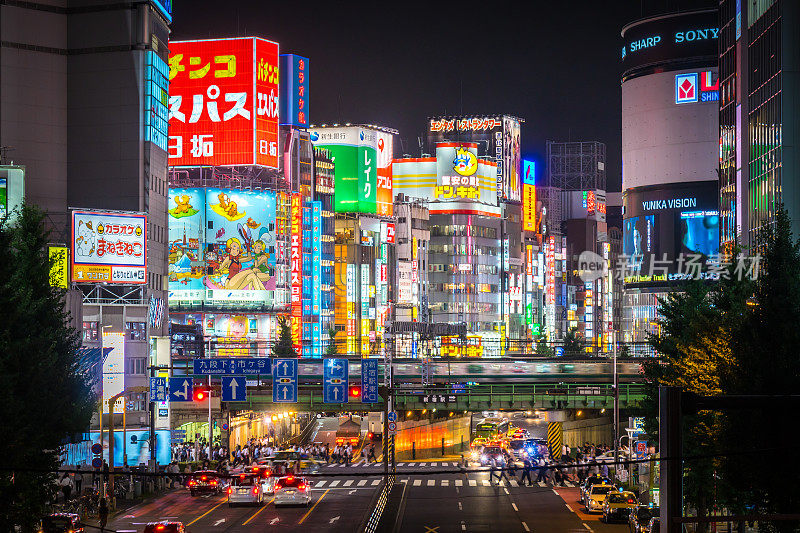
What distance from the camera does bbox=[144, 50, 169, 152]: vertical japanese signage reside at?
4016 inches

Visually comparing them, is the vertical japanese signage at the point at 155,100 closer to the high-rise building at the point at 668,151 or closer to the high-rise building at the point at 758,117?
the high-rise building at the point at 758,117

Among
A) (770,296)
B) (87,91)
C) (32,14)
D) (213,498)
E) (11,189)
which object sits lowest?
(213,498)

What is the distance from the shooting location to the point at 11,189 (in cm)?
7269

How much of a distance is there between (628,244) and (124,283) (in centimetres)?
10720

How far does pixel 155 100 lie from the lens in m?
103

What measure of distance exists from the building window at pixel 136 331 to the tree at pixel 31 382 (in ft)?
125

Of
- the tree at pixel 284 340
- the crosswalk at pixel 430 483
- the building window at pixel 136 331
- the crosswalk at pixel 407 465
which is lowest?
the crosswalk at pixel 407 465

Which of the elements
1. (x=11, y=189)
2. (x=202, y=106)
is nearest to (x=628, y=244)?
(x=202, y=106)

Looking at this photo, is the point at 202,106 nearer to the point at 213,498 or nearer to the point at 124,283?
the point at 124,283

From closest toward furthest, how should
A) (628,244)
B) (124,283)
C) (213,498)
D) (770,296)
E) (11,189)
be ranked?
(770,296)
(213,498)
(11,189)
(124,283)
(628,244)

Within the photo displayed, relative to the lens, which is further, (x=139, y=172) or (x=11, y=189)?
(x=139, y=172)

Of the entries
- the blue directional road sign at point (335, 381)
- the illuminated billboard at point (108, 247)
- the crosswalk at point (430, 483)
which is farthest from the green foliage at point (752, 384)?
the illuminated billboard at point (108, 247)

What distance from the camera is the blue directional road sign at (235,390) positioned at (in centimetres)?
6638

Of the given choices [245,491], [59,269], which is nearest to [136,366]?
[59,269]
